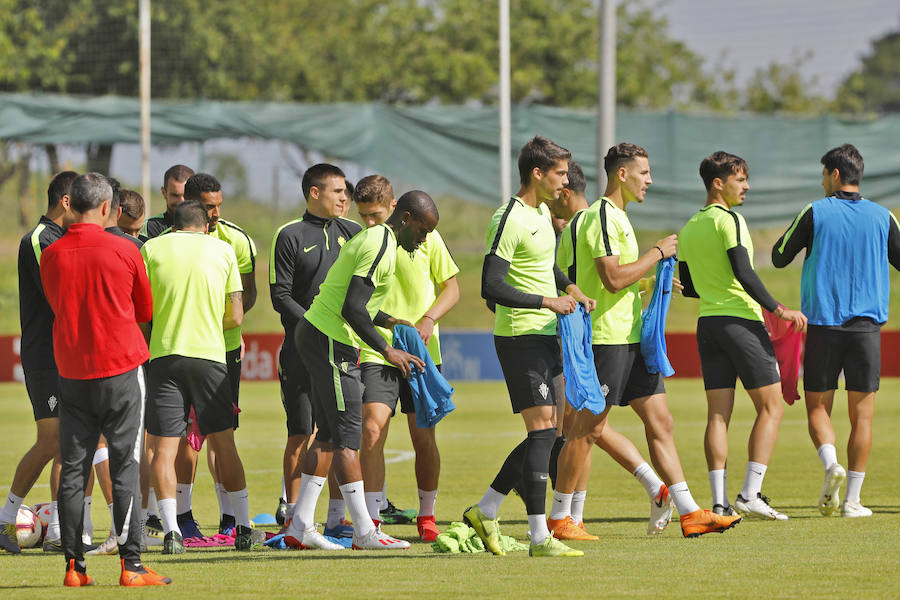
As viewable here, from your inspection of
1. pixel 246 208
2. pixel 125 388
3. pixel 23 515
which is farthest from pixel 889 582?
pixel 246 208

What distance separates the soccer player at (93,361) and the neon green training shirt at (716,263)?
160 inches

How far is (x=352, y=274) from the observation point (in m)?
7.94

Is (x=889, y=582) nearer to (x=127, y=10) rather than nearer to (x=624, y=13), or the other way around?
(x=127, y=10)

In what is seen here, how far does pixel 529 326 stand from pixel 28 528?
11.7 ft

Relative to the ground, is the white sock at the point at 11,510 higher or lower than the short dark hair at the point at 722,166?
lower

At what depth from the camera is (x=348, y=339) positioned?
8086mm

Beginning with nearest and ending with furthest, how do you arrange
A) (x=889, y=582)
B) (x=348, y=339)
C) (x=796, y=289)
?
(x=889, y=582), (x=348, y=339), (x=796, y=289)

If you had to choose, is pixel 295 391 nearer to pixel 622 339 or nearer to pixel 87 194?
pixel 622 339

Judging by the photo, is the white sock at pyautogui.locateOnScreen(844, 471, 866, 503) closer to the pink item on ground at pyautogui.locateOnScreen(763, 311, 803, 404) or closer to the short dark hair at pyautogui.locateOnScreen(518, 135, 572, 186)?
the pink item on ground at pyautogui.locateOnScreen(763, 311, 803, 404)

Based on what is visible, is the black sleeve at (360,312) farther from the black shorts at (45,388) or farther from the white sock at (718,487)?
the white sock at (718,487)

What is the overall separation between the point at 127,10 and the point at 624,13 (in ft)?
68.5

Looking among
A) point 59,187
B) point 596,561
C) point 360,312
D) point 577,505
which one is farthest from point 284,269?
point 596,561

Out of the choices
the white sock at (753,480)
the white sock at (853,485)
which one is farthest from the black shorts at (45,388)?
the white sock at (853,485)

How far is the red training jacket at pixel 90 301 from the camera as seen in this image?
6977 millimetres
